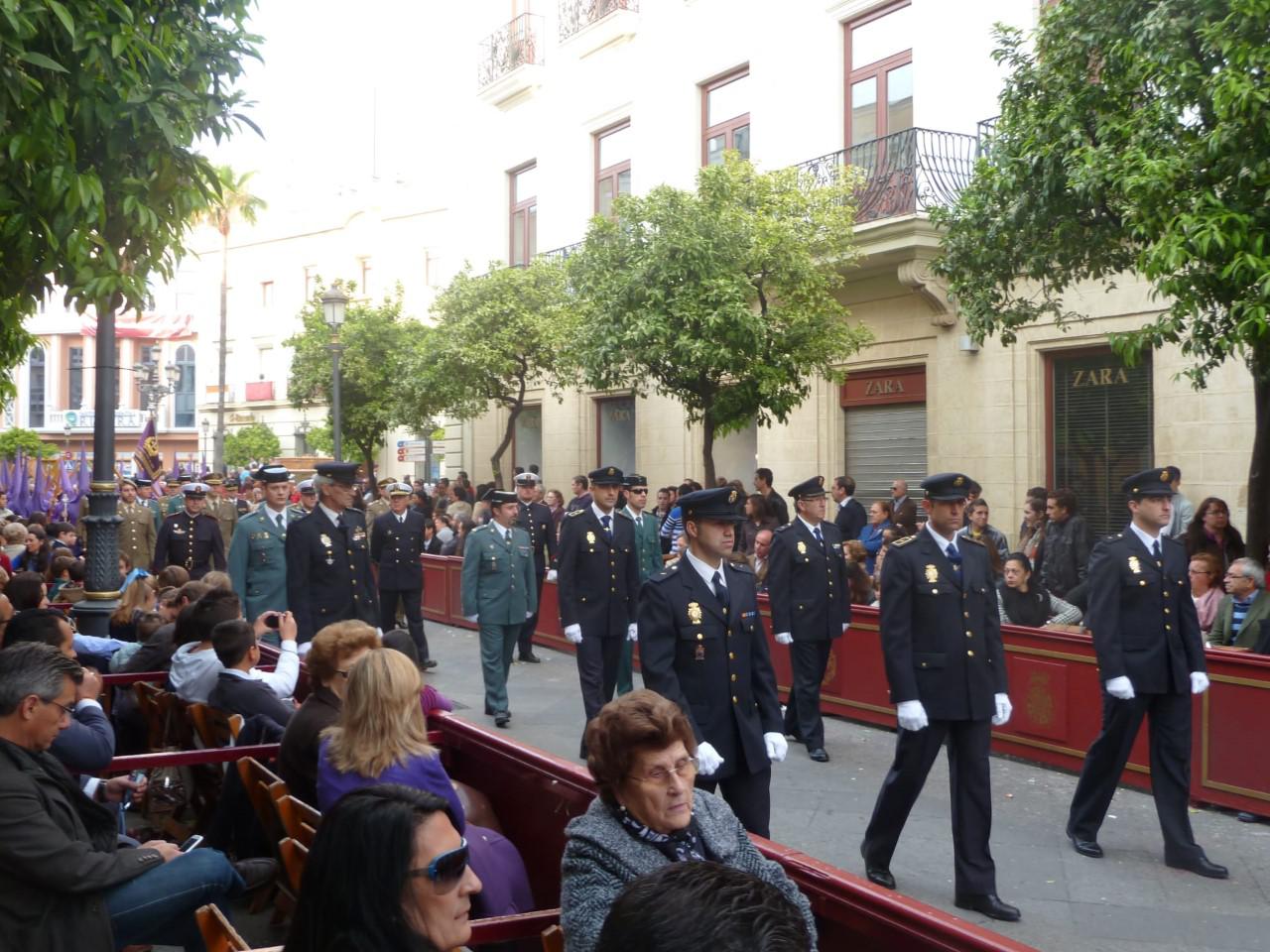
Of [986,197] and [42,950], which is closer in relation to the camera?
[42,950]

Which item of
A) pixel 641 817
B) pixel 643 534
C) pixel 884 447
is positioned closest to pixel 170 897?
pixel 641 817

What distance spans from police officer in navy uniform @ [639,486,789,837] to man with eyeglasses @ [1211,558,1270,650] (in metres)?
4.01

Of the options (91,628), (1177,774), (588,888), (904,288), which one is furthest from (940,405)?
(588,888)

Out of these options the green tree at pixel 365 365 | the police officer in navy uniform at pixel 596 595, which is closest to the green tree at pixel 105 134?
the police officer in navy uniform at pixel 596 595

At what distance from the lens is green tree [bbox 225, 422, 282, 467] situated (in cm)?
4791

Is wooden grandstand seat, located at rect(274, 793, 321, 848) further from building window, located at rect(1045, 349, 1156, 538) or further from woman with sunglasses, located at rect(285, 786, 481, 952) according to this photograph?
building window, located at rect(1045, 349, 1156, 538)

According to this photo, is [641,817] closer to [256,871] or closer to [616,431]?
[256,871]

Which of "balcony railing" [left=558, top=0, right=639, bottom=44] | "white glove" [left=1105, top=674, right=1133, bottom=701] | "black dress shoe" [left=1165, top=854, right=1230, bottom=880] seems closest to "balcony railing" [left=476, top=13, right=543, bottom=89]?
"balcony railing" [left=558, top=0, right=639, bottom=44]

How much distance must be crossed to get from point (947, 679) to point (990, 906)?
3.52ft

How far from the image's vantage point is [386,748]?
408 cm

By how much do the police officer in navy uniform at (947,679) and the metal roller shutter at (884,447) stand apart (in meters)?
12.0

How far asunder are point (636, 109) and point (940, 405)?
955cm

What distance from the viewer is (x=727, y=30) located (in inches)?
838

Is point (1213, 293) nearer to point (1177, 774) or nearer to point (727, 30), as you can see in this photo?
point (1177, 774)
